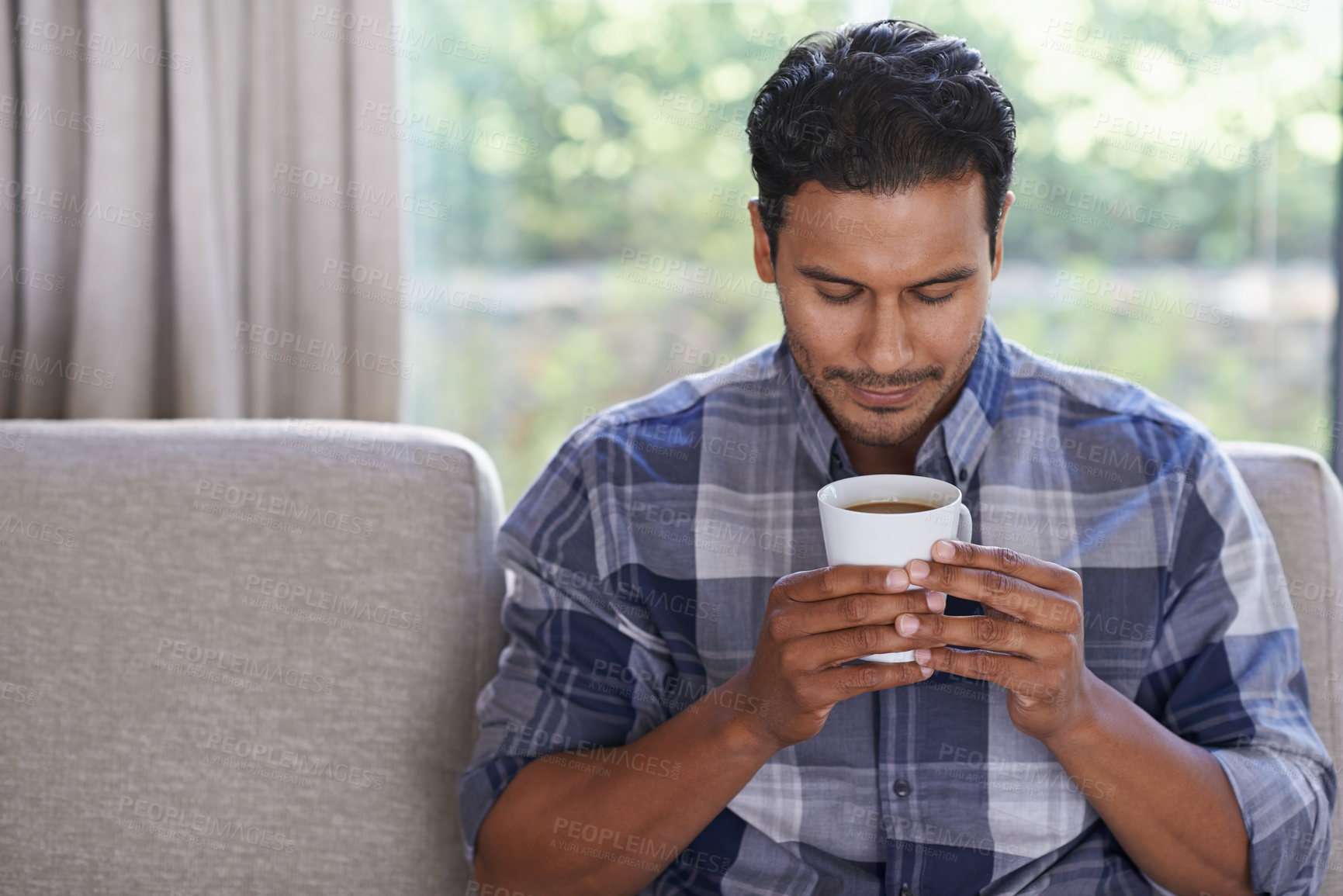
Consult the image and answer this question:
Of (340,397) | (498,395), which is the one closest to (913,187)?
(340,397)

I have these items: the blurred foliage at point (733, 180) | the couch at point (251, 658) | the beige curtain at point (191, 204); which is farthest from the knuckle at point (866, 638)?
the blurred foliage at point (733, 180)

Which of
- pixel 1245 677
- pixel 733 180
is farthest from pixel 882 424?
pixel 733 180

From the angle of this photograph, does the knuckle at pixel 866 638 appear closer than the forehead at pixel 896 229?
Yes

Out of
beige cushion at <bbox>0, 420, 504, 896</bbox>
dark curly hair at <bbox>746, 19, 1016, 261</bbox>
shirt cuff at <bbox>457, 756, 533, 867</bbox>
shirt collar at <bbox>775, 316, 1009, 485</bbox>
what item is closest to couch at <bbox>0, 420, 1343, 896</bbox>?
beige cushion at <bbox>0, 420, 504, 896</bbox>

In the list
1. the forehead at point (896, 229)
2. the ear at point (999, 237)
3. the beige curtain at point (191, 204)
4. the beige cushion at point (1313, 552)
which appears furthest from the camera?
the beige curtain at point (191, 204)

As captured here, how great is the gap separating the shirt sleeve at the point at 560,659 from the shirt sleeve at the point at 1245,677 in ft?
1.95

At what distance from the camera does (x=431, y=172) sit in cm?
227

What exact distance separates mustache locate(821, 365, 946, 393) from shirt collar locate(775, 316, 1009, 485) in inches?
3.5

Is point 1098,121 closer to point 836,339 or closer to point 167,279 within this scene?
point 836,339

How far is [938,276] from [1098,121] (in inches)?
52.2

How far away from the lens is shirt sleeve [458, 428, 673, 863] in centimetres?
133

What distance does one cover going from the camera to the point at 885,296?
122cm

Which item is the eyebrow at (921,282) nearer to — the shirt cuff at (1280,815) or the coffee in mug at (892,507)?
the coffee in mug at (892,507)

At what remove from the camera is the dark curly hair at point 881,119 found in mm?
1202
